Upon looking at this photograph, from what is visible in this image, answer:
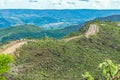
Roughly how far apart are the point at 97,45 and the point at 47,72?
109 ft

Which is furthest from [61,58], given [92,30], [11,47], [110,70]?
[110,70]

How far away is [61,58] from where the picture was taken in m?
108

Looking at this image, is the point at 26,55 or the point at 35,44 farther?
the point at 35,44

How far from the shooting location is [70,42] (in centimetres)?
12512

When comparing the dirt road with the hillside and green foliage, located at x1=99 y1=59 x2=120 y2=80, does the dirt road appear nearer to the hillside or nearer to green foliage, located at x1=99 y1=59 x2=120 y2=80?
the hillside

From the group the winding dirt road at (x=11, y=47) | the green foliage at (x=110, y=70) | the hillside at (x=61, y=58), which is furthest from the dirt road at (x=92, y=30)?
the green foliage at (x=110, y=70)

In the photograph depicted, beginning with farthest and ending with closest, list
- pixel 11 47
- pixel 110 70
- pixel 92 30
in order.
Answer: pixel 92 30, pixel 11 47, pixel 110 70

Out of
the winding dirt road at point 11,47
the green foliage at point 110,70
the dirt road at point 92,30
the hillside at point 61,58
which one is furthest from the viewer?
the dirt road at point 92,30

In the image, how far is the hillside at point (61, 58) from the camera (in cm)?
9725

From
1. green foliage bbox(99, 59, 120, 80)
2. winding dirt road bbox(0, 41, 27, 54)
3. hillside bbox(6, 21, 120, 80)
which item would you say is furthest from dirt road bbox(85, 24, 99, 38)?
green foliage bbox(99, 59, 120, 80)

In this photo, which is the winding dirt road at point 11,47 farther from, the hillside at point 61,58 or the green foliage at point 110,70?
the green foliage at point 110,70

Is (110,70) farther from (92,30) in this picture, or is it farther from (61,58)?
(92,30)

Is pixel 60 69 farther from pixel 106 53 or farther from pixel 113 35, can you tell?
pixel 113 35

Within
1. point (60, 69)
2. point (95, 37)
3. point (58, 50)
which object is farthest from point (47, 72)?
point (95, 37)
